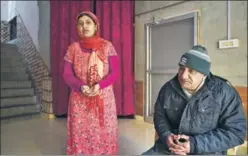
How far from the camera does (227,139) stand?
693 millimetres

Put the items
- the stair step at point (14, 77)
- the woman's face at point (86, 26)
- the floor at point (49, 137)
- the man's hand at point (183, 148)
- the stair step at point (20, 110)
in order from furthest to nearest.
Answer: the stair step at point (14, 77)
the stair step at point (20, 110)
the floor at point (49, 137)
the woman's face at point (86, 26)
the man's hand at point (183, 148)

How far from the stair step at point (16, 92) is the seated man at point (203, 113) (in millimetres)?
2896

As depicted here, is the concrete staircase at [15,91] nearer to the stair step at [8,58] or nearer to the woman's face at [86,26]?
the stair step at [8,58]

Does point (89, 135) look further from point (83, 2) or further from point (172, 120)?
point (83, 2)

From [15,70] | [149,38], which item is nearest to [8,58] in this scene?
[15,70]

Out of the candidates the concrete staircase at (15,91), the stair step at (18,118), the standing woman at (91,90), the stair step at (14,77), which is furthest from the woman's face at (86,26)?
the stair step at (14,77)

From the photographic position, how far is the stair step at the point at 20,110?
287cm

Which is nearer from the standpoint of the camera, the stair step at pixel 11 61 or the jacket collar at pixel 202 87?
the jacket collar at pixel 202 87

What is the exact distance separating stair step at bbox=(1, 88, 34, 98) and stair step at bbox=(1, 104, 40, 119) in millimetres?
242

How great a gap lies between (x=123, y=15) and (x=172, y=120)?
167cm

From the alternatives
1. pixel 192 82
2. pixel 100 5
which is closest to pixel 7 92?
pixel 100 5

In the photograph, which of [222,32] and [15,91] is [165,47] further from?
[15,91]

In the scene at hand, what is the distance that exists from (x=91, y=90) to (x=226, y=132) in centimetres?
56

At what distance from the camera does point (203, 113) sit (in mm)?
702
